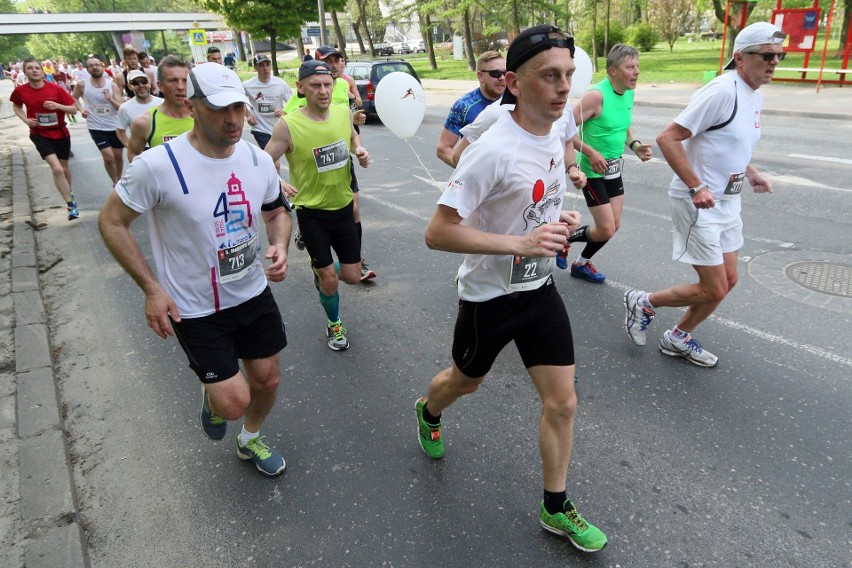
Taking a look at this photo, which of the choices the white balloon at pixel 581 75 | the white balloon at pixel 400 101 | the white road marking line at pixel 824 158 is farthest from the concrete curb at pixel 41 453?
the white road marking line at pixel 824 158

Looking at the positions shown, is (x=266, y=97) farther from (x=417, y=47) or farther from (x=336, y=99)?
(x=417, y=47)

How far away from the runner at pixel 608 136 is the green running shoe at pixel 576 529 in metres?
2.93

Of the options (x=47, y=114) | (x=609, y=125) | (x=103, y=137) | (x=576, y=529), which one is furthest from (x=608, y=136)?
(x=103, y=137)

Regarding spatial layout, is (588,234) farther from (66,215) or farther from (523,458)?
(66,215)

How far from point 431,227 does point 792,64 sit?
95.4 ft

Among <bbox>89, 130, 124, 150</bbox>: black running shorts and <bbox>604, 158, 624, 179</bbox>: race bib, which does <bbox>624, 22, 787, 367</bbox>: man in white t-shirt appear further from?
<bbox>89, 130, 124, 150</bbox>: black running shorts

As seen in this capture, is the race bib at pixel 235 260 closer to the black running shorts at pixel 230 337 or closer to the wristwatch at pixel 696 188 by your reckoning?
the black running shorts at pixel 230 337

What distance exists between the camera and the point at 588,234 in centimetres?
504

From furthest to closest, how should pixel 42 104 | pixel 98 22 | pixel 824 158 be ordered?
pixel 98 22
pixel 824 158
pixel 42 104

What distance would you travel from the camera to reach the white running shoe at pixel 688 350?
3.78 m

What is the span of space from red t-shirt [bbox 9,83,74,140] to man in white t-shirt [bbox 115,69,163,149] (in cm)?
208

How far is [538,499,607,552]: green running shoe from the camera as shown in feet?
7.89

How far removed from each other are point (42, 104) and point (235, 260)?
23.3ft

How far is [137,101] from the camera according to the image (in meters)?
6.59
